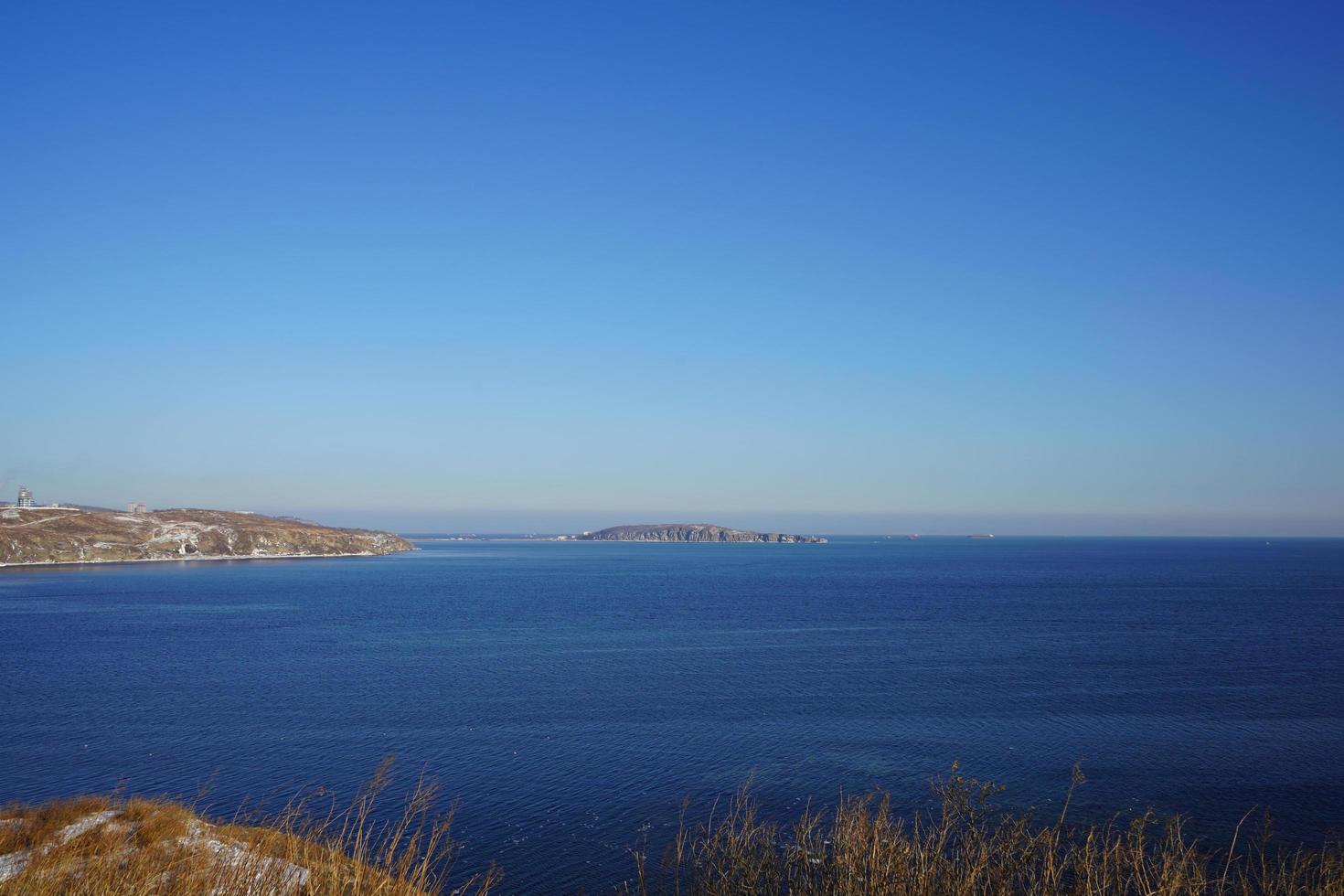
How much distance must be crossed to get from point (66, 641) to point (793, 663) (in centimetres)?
4929

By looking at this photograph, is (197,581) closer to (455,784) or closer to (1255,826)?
(455,784)

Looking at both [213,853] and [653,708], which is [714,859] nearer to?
[213,853]

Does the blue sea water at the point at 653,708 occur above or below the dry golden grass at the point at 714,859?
below

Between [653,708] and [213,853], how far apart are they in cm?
2508

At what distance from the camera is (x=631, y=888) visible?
20.7 m

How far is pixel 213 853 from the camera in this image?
16.2m

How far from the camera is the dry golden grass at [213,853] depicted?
1111cm

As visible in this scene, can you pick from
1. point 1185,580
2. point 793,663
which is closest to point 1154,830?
point 793,663

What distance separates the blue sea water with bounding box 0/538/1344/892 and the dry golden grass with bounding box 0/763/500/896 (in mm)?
3191

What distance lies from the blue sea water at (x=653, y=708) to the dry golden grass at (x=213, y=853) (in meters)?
3.19

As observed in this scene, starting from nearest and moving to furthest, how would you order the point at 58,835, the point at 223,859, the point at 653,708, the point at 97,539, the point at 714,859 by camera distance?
the point at 223,859 → the point at 714,859 → the point at 58,835 → the point at 653,708 → the point at 97,539

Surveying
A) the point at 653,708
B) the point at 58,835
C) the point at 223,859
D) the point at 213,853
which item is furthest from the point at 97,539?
the point at 223,859

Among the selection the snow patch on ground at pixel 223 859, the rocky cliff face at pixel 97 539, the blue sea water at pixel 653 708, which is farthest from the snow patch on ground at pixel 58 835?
the rocky cliff face at pixel 97 539

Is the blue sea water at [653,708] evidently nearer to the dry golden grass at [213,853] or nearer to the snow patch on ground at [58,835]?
the dry golden grass at [213,853]
